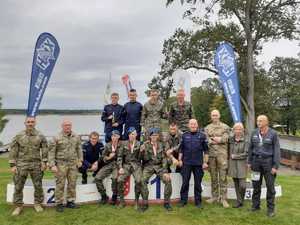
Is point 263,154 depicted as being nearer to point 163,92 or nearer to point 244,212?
point 244,212

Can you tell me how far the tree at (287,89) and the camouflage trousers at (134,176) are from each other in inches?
1628

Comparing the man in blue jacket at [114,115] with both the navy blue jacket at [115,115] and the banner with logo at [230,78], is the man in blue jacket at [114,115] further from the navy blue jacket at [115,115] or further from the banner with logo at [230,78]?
the banner with logo at [230,78]

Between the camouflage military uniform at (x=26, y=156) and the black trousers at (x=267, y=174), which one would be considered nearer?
the black trousers at (x=267, y=174)

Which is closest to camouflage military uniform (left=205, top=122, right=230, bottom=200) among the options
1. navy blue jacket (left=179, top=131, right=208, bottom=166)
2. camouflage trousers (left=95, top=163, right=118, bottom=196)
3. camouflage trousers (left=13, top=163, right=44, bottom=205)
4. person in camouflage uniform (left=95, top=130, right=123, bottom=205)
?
navy blue jacket (left=179, top=131, right=208, bottom=166)

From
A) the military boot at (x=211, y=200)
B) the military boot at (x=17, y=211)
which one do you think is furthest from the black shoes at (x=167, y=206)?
the military boot at (x=17, y=211)

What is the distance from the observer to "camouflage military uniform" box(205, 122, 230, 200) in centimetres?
800

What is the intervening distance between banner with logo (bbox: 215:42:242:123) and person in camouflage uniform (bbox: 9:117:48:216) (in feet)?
15.0

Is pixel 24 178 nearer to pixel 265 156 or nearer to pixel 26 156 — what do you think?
pixel 26 156

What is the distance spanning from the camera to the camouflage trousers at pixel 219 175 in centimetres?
800

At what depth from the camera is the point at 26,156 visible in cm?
733

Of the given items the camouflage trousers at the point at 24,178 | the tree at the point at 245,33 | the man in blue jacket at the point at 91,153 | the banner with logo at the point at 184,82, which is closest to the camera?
the camouflage trousers at the point at 24,178

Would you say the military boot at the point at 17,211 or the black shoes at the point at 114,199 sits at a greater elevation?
the black shoes at the point at 114,199

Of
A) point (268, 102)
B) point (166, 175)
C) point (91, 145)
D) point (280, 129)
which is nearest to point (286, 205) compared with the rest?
point (166, 175)

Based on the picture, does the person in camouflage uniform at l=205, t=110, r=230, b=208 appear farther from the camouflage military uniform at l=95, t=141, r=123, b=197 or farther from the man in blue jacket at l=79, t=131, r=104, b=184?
the man in blue jacket at l=79, t=131, r=104, b=184
